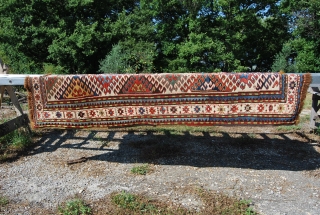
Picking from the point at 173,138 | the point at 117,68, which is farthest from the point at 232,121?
the point at 117,68

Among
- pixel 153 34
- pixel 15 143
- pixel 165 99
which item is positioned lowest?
pixel 15 143

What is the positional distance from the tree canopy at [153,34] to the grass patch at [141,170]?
9201mm

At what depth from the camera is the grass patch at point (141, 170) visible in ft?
14.6

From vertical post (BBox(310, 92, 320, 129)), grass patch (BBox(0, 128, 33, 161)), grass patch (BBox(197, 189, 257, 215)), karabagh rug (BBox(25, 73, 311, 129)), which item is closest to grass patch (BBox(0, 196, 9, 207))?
karabagh rug (BBox(25, 73, 311, 129))

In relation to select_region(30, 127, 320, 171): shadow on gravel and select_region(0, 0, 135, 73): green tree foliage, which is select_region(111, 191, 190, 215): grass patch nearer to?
select_region(30, 127, 320, 171): shadow on gravel

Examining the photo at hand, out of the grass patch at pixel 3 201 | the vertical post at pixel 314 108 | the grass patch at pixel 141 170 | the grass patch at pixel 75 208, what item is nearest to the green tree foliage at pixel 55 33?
the grass patch at pixel 141 170

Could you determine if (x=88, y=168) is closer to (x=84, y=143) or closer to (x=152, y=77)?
(x=84, y=143)

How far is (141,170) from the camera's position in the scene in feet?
14.8

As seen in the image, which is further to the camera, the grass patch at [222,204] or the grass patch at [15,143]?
the grass patch at [15,143]

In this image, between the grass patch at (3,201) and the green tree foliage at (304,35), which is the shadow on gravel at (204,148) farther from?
the green tree foliage at (304,35)

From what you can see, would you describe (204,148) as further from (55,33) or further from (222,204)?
(55,33)

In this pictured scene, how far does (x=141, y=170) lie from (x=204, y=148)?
1607mm

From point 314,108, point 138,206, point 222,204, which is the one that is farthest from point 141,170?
point 314,108

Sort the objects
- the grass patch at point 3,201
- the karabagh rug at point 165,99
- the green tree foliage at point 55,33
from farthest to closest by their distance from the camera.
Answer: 1. the green tree foliage at point 55,33
2. the karabagh rug at point 165,99
3. the grass patch at point 3,201
